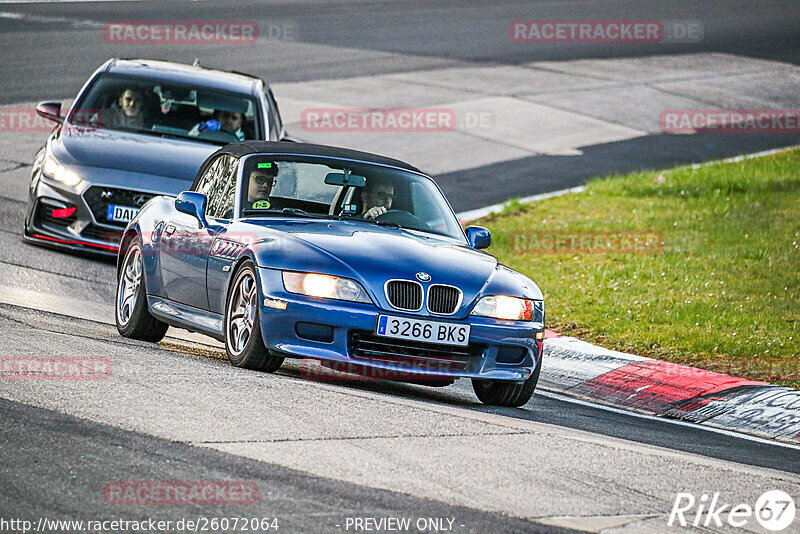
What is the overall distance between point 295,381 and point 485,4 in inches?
1321

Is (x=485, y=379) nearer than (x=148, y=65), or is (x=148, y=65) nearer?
(x=485, y=379)

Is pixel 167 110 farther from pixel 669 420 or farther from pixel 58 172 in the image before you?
pixel 669 420

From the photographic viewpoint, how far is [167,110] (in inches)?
544

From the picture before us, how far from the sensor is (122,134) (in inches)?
528

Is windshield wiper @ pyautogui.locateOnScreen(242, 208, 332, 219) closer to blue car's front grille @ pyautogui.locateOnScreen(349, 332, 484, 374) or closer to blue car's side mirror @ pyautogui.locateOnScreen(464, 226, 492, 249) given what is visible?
blue car's side mirror @ pyautogui.locateOnScreen(464, 226, 492, 249)

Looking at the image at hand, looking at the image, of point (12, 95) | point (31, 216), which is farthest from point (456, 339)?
point (12, 95)

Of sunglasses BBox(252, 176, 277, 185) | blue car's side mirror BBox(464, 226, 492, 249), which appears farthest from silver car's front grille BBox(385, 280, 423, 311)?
sunglasses BBox(252, 176, 277, 185)

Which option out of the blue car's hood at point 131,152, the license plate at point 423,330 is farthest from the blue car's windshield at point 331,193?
the blue car's hood at point 131,152

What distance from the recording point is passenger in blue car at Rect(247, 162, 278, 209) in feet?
29.8

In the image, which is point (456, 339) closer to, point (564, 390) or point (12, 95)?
point (564, 390)

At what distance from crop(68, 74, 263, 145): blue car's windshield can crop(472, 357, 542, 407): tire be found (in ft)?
18.7

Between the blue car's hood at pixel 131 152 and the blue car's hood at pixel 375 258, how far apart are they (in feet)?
A: 13.6

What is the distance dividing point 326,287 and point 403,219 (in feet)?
4.93

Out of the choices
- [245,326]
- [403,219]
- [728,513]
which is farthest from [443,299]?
[728,513]
